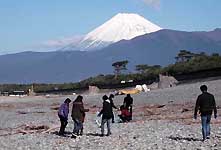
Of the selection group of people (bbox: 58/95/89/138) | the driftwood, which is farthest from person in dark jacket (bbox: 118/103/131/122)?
group of people (bbox: 58/95/89/138)

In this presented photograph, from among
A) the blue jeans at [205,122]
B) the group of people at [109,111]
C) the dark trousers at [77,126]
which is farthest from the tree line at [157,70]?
the blue jeans at [205,122]

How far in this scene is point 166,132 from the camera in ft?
71.4

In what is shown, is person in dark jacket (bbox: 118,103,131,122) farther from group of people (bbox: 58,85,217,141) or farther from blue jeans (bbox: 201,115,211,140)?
blue jeans (bbox: 201,115,211,140)

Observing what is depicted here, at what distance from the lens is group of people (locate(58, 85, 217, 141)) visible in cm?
1839

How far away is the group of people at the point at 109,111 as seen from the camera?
1839 centimetres

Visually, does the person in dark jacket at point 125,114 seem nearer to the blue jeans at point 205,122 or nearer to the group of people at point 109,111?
the group of people at point 109,111

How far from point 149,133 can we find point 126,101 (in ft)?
18.5

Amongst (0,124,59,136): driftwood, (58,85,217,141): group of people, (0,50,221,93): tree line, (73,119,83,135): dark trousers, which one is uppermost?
(0,50,221,93): tree line

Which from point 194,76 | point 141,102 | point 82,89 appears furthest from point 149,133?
point 82,89

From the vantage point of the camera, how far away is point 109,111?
21250mm

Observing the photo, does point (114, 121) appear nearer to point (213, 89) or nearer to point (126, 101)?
point (126, 101)

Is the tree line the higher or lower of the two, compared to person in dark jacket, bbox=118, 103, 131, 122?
higher

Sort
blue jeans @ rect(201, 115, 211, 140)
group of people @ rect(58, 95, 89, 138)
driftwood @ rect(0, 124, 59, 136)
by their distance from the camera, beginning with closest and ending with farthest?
blue jeans @ rect(201, 115, 211, 140), group of people @ rect(58, 95, 89, 138), driftwood @ rect(0, 124, 59, 136)

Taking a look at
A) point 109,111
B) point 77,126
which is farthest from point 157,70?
point 109,111
